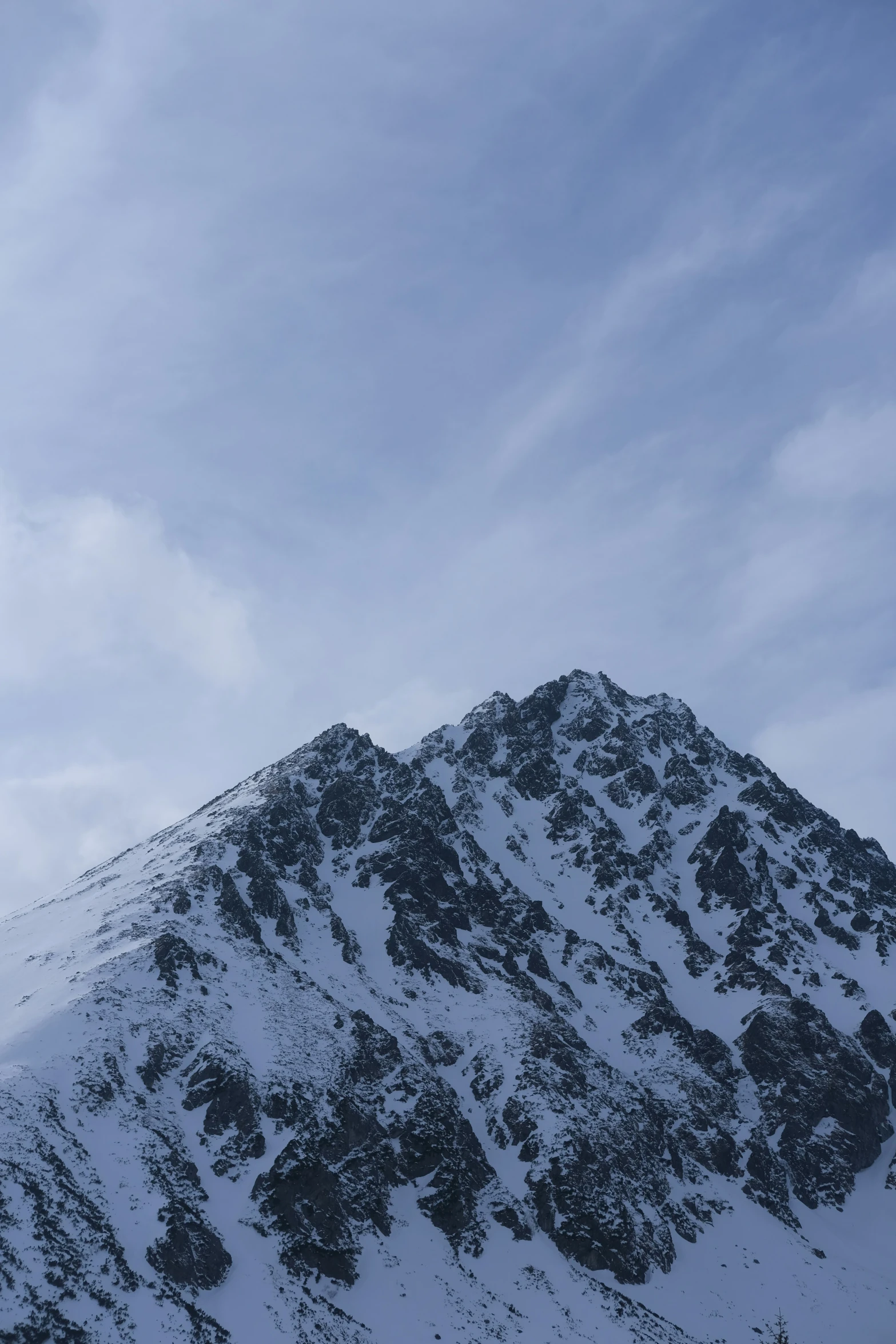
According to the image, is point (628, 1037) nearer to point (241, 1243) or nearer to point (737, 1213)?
point (737, 1213)

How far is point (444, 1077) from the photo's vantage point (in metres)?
78.1

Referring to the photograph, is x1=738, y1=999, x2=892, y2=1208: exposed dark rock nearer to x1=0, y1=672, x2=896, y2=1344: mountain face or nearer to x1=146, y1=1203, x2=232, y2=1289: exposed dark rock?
x1=0, y1=672, x2=896, y2=1344: mountain face

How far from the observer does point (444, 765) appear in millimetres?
149625

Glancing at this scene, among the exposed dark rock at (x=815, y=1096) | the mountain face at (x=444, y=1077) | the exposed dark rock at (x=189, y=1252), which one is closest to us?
the exposed dark rock at (x=189, y=1252)

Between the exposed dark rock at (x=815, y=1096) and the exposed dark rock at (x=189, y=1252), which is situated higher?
the exposed dark rock at (x=189, y=1252)

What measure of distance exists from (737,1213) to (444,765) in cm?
8570

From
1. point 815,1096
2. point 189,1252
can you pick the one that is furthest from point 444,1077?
point 815,1096

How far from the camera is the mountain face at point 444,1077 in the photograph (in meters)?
51.1

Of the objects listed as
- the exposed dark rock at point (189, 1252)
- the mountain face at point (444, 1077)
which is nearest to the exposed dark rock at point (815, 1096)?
the mountain face at point (444, 1077)

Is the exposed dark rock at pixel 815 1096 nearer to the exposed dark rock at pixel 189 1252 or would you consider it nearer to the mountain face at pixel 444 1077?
the mountain face at pixel 444 1077

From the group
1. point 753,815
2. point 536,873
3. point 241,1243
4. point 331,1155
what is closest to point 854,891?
point 753,815

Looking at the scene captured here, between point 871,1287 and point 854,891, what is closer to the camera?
point 871,1287

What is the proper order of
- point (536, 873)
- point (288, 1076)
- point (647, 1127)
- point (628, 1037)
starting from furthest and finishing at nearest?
point (536, 873), point (628, 1037), point (647, 1127), point (288, 1076)

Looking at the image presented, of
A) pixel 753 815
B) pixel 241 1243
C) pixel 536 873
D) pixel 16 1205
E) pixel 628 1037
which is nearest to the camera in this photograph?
pixel 16 1205
